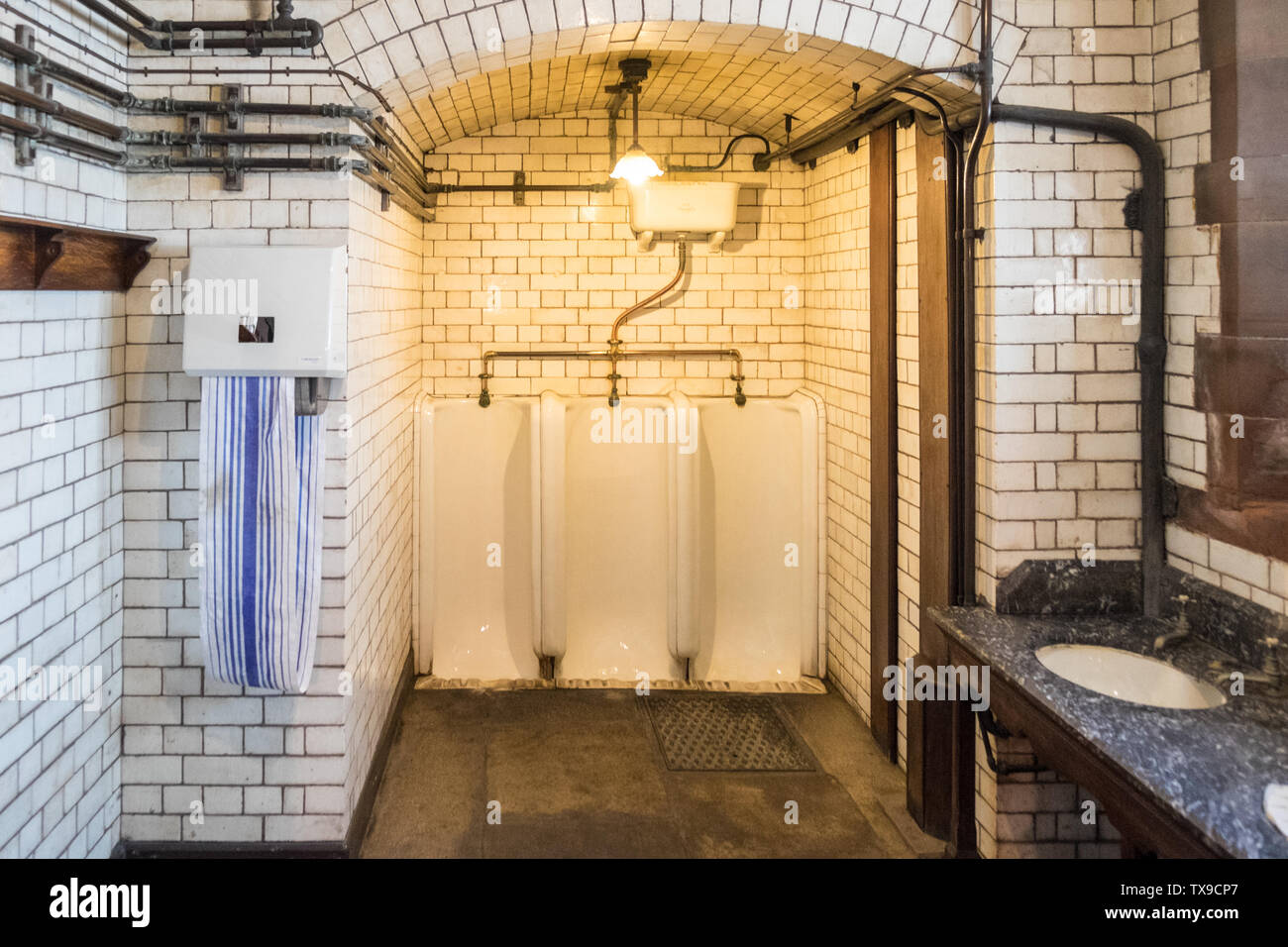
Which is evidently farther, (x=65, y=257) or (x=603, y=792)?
(x=603, y=792)

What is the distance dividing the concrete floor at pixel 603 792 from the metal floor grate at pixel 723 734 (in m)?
0.06

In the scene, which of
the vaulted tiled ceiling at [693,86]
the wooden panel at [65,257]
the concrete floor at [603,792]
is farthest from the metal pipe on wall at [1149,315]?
the wooden panel at [65,257]

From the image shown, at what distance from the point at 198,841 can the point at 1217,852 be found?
120 inches

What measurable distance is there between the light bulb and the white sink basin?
287cm

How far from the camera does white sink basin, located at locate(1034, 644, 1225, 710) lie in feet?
8.38

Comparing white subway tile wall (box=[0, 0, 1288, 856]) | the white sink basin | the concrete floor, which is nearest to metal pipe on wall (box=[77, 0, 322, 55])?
white subway tile wall (box=[0, 0, 1288, 856])

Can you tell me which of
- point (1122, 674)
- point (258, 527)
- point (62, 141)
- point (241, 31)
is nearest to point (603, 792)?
point (258, 527)

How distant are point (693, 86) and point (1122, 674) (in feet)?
10.7

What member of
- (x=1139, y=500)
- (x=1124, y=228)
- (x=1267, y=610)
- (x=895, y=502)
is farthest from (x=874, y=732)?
(x=1124, y=228)

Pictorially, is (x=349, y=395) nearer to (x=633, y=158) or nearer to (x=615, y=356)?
(x=633, y=158)

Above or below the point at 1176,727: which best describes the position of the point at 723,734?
below

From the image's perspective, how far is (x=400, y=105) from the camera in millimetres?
3408

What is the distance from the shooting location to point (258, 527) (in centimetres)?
294

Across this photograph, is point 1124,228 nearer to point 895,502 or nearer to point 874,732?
point 895,502
